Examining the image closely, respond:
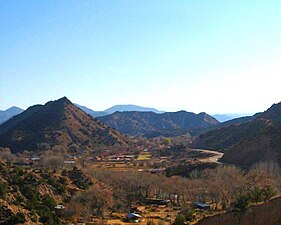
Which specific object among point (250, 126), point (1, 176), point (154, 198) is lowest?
point (154, 198)

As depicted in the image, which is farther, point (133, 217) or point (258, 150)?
point (258, 150)

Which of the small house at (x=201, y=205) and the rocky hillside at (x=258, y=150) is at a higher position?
the rocky hillside at (x=258, y=150)

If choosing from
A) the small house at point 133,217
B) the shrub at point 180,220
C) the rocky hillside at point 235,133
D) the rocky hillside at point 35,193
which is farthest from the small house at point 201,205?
the rocky hillside at point 235,133

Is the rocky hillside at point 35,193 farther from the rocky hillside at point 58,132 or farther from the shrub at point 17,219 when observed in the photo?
the rocky hillside at point 58,132

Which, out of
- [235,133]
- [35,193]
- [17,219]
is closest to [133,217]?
[35,193]

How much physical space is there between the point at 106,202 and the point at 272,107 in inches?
3284

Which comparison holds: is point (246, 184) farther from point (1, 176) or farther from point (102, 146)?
point (102, 146)

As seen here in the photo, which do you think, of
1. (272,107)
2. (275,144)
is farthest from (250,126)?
(275,144)

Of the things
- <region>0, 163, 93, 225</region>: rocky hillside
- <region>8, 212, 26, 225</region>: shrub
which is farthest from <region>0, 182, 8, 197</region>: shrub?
<region>8, 212, 26, 225</region>: shrub

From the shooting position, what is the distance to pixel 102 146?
375 feet

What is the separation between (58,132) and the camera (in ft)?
354

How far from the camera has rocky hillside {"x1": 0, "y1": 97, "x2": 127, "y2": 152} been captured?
103 m

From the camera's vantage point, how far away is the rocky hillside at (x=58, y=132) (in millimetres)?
103250

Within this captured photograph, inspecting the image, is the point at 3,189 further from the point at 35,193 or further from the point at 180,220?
the point at 180,220
